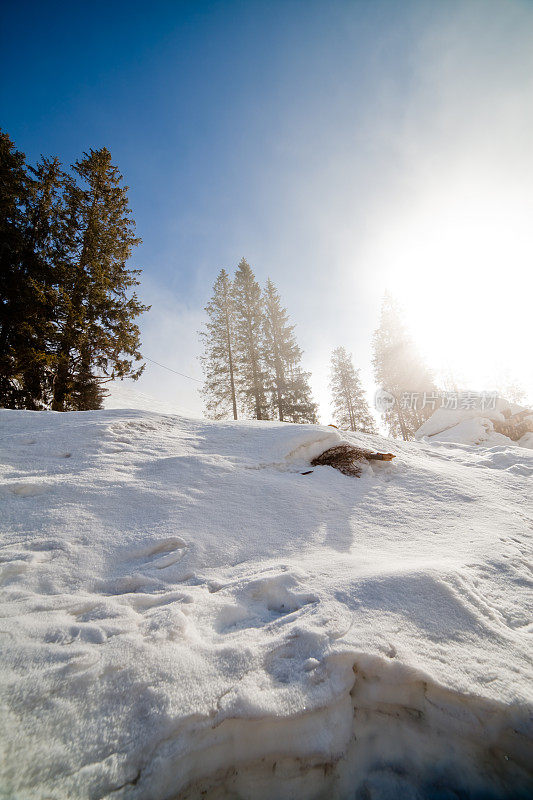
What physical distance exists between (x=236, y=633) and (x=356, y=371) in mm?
26379

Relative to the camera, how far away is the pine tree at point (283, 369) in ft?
65.3

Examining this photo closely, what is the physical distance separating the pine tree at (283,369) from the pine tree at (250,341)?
825 millimetres

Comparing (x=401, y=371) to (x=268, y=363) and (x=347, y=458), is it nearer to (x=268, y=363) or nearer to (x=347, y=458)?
(x=268, y=363)

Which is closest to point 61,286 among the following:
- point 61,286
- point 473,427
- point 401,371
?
point 61,286

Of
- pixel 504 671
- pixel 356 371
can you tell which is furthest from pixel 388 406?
pixel 504 671

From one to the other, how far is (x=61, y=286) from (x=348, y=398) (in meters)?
21.6

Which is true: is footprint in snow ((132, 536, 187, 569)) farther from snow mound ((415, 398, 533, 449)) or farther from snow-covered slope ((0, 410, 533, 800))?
snow mound ((415, 398, 533, 449))

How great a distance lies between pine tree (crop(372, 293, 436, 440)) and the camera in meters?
22.0

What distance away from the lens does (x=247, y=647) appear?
55.4 inches

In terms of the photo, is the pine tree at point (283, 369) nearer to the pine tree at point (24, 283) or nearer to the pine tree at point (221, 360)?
the pine tree at point (221, 360)

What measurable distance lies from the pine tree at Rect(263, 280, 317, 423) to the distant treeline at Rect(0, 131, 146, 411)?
1074cm

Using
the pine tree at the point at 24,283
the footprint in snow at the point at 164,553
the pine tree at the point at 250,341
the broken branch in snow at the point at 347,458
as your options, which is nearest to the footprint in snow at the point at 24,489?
the footprint in snow at the point at 164,553

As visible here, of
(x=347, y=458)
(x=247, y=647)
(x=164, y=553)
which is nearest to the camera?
(x=247, y=647)

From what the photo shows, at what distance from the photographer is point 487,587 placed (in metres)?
1.98
